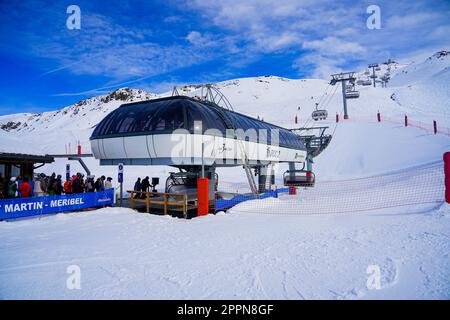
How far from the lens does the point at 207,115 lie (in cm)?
1244

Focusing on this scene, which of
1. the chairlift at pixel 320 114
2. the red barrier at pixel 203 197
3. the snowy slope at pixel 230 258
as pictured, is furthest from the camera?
the chairlift at pixel 320 114

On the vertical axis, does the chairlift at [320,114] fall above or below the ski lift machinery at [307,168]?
above

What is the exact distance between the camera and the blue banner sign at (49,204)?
9.38m

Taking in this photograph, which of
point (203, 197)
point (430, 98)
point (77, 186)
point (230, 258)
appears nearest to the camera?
point (230, 258)

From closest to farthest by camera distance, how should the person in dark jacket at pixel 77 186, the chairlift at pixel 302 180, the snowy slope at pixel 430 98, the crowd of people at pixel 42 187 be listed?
1. the crowd of people at pixel 42 187
2. the person in dark jacket at pixel 77 186
3. the chairlift at pixel 302 180
4. the snowy slope at pixel 430 98

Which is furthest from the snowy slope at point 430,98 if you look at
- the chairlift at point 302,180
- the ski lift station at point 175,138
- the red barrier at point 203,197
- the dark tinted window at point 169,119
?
the dark tinted window at point 169,119

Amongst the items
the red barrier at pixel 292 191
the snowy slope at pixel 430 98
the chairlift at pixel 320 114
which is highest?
the snowy slope at pixel 430 98

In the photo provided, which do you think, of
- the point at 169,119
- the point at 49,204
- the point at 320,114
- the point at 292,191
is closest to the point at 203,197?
the point at 169,119

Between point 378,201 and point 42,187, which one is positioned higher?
point 42,187

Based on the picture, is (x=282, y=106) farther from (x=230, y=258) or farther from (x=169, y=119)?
(x=230, y=258)

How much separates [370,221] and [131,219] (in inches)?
363

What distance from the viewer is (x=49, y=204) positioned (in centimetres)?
1055

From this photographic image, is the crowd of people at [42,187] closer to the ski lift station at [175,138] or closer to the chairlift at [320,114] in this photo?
the ski lift station at [175,138]
